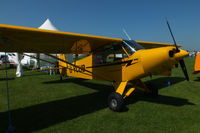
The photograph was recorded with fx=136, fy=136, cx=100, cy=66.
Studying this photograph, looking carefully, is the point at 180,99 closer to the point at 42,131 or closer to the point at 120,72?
the point at 120,72

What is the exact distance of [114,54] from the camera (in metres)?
5.33

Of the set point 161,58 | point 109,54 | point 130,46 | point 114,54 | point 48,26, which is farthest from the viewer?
point 48,26

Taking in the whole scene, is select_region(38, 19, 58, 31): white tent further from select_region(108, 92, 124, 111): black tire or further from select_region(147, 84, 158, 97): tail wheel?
select_region(108, 92, 124, 111): black tire

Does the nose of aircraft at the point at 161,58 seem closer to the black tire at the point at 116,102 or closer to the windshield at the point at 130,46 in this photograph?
the windshield at the point at 130,46

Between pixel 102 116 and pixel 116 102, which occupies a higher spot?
pixel 116 102

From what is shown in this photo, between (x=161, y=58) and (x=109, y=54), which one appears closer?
(x=161, y=58)

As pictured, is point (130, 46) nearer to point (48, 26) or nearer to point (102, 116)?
point (102, 116)

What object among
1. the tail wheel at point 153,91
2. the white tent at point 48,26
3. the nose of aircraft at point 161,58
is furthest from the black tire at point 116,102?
the white tent at point 48,26

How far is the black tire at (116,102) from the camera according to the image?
13.8 ft

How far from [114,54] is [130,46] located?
0.75 metres


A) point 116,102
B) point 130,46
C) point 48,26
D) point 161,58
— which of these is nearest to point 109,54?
point 130,46

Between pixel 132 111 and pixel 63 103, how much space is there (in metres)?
2.59

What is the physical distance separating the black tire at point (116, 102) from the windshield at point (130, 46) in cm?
156

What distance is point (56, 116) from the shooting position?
4.04 meters
